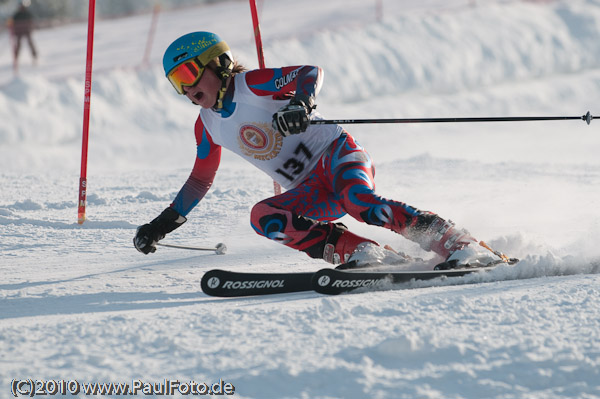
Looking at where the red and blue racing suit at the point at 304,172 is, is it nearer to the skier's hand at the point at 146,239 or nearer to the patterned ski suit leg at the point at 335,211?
the patterned ski suit leg at the point at 335,211

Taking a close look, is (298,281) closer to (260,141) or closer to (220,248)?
(260,141)

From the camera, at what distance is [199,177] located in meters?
4.22

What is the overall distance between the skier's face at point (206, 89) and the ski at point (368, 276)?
43.1 inches

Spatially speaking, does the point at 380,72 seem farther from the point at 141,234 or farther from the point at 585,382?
the point at 585,382

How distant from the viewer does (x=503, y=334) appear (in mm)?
2615

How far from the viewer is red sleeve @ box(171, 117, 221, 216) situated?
4.19 meters

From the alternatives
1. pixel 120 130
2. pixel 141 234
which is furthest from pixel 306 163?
pixel 120 130

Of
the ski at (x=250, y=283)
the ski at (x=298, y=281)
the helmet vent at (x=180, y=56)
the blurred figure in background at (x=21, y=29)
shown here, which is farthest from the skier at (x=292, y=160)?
the blurred figure in background at (x=21, y=29)

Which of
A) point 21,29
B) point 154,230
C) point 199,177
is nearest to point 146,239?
point 154,230

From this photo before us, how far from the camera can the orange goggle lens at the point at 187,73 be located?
147 inches

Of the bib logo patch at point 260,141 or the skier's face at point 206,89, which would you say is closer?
the skier's face at point 206,89

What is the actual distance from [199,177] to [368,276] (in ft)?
4.31

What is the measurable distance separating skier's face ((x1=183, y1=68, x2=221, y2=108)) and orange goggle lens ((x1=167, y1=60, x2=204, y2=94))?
0.03 metres

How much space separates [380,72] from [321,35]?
144 centimetres
